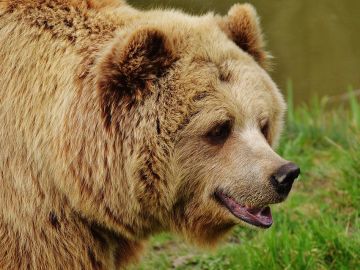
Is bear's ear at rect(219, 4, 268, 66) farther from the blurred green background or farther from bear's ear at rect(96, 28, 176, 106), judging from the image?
the blurred green background

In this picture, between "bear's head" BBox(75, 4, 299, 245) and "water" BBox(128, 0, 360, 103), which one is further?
"water" BBox(128, 0, 360, 103)

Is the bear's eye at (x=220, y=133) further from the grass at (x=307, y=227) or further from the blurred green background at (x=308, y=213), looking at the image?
the grass at (x=307, y=227)

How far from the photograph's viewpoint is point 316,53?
1137 centimetres

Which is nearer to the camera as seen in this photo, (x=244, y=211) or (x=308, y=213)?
(x=244, y=211)

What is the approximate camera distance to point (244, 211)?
426 centimetres

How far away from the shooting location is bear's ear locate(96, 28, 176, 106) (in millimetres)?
3980

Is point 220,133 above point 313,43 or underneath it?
above

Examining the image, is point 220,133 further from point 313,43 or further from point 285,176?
point 313,43

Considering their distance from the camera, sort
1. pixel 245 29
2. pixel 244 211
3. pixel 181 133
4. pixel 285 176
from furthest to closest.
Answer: pixel 245 29 < pixel 244 211 < pixel 181 133 < pixel 285 176

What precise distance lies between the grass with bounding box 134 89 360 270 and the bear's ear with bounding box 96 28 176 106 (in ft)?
4.24

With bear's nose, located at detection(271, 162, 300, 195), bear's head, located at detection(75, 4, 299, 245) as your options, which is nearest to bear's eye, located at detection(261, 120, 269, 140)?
bear's head, located at detection(75, 4, 299, 245)

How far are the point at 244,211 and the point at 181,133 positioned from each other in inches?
22.3

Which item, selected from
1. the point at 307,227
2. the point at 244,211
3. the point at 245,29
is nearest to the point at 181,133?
the point at 244,211

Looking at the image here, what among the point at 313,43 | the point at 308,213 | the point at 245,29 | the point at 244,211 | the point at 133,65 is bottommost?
the point at 313,43
